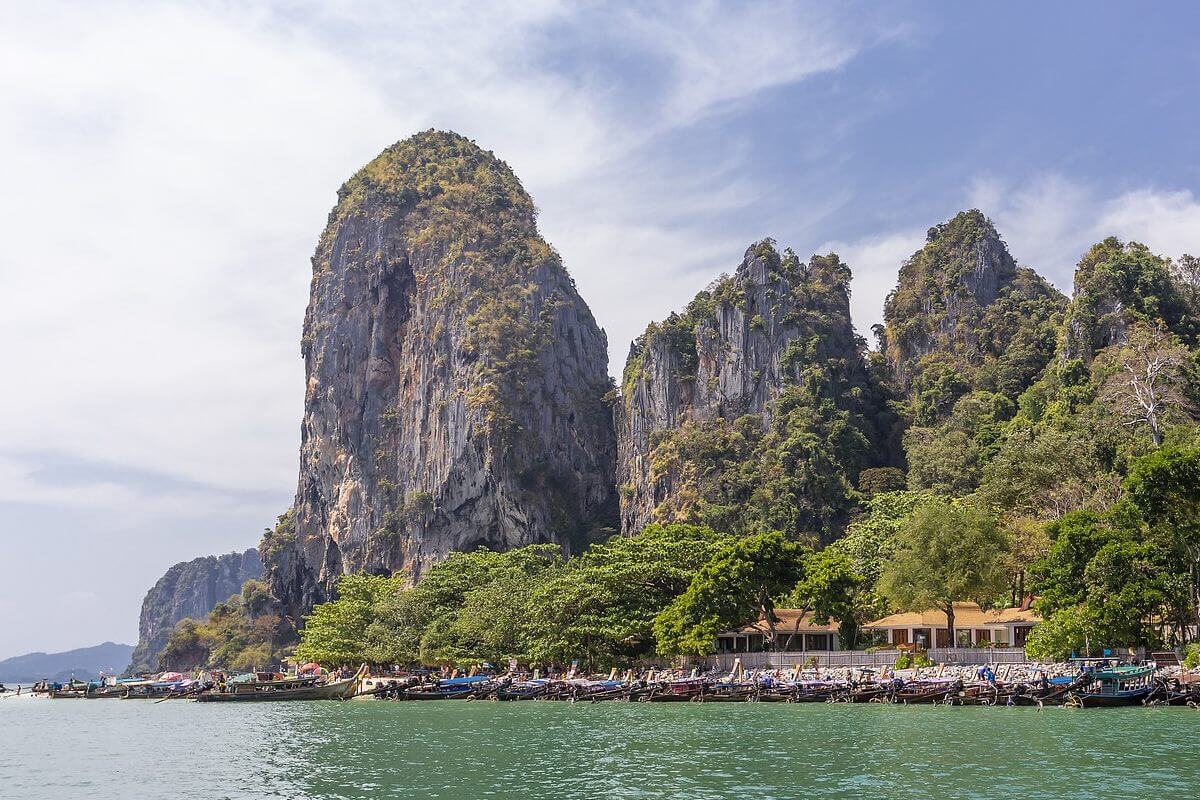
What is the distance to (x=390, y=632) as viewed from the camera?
268 ft

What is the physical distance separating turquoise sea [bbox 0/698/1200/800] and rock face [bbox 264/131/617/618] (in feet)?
253

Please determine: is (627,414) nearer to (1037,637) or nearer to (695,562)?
(695,562)

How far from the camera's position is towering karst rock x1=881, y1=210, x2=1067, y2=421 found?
109 metres

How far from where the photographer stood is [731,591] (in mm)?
60469

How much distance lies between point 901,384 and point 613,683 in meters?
72.9

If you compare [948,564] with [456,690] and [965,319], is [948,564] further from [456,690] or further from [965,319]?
[965,319]

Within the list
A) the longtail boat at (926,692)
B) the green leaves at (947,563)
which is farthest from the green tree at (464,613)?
the longtail boat at (926,692)

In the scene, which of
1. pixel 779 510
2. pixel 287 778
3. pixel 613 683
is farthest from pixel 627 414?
pixel 287 778

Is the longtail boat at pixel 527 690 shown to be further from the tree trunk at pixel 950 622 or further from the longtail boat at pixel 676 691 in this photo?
the tree trunk at pixel 950 622

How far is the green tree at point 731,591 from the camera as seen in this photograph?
5991 centimetres

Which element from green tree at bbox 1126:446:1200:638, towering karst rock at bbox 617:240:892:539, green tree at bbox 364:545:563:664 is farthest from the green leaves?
towering karst rock at bbox 617:240:892:539

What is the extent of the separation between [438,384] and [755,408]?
4297cm

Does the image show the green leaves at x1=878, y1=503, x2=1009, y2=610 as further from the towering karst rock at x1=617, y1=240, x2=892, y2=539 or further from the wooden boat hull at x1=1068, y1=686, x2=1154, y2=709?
the towering karst rock at x1=617, y1=240, x2=892, y2=539

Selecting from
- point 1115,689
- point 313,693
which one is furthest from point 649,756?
point 313,693
